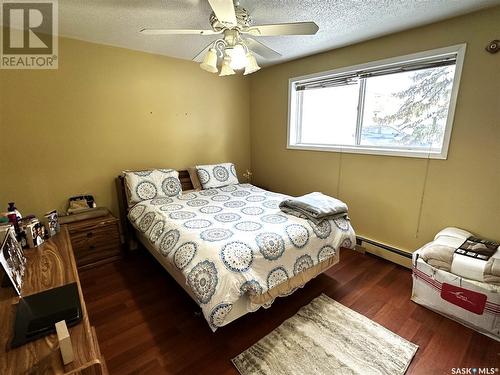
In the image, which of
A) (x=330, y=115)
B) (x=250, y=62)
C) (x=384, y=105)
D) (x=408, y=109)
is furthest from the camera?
(x=330, y=115)

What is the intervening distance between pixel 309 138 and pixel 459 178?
1.74 m

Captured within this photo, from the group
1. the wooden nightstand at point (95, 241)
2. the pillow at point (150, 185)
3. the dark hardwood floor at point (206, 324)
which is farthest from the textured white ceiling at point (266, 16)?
the dark hardwood floor at point (206, 324)

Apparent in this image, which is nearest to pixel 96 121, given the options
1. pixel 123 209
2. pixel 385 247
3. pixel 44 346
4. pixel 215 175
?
pixel 123 209

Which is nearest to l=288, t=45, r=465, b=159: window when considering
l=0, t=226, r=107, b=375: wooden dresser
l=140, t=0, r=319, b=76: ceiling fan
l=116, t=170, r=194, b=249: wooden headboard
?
l=140, t=0, r=319, b=76: ceiling fan

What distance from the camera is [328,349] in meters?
1.54

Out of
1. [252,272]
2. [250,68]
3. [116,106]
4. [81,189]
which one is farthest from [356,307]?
[116,106]

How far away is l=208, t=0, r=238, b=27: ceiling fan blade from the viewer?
4.20 feet

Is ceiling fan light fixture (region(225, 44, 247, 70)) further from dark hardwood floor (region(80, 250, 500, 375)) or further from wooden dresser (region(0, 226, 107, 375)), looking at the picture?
dark hardwood floor (region(80, 250, 500, 375))

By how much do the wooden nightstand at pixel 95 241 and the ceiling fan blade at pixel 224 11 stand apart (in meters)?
2.15

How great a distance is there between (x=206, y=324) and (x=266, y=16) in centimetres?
246

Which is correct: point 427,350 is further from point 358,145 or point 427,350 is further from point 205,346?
point 358,145

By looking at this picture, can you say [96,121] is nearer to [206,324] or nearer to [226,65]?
[226,65]

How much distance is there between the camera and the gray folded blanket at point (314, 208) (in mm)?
1982

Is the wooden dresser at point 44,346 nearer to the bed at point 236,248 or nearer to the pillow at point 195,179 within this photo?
the bed at point 236,248
